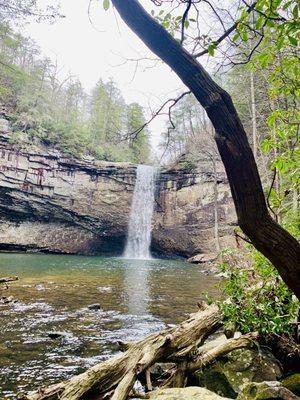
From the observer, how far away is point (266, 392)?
3.30m

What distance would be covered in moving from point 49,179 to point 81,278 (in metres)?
16.1

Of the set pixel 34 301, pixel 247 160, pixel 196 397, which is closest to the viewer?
pixel 247 160

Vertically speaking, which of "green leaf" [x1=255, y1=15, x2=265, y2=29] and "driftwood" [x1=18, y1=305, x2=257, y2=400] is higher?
"green leaf" [x1=255, y1=15, x2=265, y2=29]

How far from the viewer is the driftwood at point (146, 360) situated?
3498 mm

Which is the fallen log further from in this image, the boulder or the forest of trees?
the boulder

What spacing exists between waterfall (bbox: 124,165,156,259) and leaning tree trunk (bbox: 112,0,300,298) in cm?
2934

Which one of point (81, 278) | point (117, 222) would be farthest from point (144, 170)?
point (81, 278)

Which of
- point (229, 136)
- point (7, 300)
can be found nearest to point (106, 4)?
point (229, 136)

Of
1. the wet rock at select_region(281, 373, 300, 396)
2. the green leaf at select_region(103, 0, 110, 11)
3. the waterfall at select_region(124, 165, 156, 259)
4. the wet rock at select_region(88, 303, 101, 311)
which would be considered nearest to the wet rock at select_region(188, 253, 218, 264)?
the waterfall at select_region(124, 165, 156, 259)

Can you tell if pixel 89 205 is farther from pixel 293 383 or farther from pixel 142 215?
pixel 293 383

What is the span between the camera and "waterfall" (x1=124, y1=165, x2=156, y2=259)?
31953 mm

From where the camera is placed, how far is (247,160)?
226cm

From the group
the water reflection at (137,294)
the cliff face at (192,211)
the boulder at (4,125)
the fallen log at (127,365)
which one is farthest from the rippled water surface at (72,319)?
the boulder at (4,125)

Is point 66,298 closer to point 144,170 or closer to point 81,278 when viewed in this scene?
point 81,278
